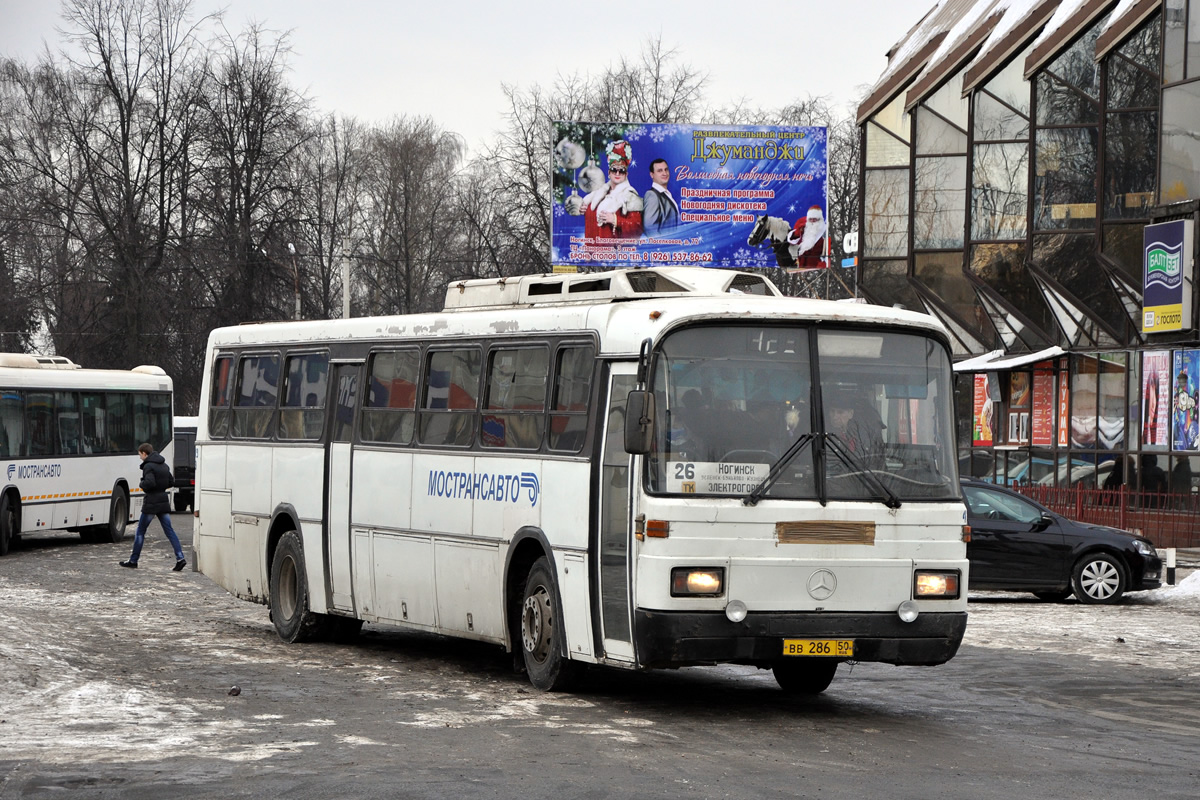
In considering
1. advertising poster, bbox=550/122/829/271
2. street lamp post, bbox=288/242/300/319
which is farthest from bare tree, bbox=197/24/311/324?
advertising poster, bbox=550/122/829/271

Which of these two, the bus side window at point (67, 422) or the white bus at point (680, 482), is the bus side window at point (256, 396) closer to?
the white bus at point (680, 482)

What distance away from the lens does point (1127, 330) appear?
35.0 m

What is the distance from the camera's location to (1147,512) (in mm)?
31859

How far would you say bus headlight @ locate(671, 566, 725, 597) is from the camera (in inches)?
433

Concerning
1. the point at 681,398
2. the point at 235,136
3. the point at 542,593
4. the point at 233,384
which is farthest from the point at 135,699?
the point at 235,136

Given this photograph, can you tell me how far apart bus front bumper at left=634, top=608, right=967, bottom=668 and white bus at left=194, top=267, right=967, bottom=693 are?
0.01 metres

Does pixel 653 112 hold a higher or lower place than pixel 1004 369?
higher

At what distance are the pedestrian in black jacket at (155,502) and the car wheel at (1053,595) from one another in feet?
37.3

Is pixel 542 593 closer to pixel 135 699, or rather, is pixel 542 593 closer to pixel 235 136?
pixel 135 699

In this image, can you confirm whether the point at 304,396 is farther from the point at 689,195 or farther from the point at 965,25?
the point at 965,25

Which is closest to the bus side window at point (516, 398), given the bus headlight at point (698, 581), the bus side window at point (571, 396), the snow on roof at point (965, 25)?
the bus side window at point (571, 396)

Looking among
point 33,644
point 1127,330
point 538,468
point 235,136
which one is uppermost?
point 235,136

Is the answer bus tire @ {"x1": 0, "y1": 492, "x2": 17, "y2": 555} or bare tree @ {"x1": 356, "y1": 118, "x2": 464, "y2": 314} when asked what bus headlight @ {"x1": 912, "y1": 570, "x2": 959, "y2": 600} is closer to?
bus tire @ {"x1": 0, "y1": 492, "x2": 17, "y2": 555}

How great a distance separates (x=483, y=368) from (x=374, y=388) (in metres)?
1.82
